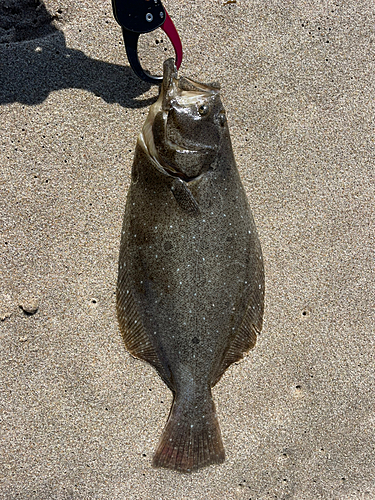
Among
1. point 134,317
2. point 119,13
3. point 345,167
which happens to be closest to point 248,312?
point 134,317

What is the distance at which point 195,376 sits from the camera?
1.88 m


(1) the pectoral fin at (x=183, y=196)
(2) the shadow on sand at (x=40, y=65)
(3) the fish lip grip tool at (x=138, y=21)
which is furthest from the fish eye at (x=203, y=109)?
(2) the shadow on sand at (x=40, y=65)

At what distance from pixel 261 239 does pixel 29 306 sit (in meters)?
1.50

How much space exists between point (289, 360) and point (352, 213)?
3.46 ft

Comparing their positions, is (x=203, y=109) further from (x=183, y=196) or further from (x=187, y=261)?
(x=187, y=261)

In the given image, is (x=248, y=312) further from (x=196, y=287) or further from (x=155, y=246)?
(x=155, y=246)

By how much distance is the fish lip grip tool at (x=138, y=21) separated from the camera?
182 centimetres

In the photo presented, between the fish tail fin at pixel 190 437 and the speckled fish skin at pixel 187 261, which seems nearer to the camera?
the speckled fish skin at pixel 187 261

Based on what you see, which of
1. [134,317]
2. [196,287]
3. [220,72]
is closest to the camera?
[196,287]

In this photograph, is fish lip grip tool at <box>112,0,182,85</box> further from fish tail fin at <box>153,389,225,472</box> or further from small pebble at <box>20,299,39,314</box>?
fish tail fin at <box>153,389,225,472</box>

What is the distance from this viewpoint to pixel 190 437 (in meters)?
1.96

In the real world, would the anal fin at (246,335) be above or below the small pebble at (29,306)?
above

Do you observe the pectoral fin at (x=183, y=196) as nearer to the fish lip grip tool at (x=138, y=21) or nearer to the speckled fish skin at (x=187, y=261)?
the speckled fish skin at (x=187, y=261)

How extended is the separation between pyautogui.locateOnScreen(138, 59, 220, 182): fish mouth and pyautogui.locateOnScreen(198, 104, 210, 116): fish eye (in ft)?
0.14
